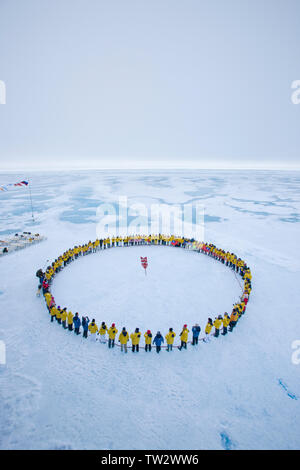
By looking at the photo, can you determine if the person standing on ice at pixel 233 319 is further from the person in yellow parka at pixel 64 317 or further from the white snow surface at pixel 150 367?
the person in yellow parka at pixel 64 317

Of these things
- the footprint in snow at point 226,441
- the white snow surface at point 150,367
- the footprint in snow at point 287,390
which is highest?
the white snow surface at point 150,367

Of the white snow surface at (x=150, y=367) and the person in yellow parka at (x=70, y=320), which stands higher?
Answer: the person in yellow parka at (x=70, y=320)

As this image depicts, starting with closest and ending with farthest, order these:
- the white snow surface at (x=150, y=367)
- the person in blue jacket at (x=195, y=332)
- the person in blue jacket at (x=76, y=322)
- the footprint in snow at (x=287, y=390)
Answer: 1. the white snow surface at (x=150, y=367)
2. the footprint in snow at (x=287, y=390)
3. the person in blue jacket at (x=195, y=332)
4. the person in blue jacket at (x=76, y=322)

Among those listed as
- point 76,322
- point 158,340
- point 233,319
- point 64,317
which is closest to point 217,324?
point 233,319

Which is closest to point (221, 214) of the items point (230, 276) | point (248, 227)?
point (248, 227)

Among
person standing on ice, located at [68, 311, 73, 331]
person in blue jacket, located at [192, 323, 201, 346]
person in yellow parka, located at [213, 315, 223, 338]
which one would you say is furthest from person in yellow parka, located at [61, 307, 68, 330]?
person in yellow parka, located at [213, 315, 223, 338]

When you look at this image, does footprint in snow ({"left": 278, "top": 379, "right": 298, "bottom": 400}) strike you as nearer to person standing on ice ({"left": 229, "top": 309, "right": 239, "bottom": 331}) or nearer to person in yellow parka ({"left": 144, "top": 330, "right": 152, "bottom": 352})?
person standing on ice ({"left": 229, "top": 309, "right": 239, "bottom": 331})

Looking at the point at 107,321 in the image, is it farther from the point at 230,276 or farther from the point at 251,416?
the point at 230,276

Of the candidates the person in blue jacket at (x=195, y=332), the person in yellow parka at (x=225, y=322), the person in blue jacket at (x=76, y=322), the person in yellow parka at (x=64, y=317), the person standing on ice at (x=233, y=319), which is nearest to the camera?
the person in blue jacket at (x=195, y=332)

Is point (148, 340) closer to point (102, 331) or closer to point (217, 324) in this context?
point (102, 331)

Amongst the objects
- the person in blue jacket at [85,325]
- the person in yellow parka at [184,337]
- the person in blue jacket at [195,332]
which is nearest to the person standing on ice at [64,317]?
the person in blue jacket at [85,325]

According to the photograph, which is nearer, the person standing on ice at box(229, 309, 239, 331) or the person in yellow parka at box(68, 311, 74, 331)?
the person in yellow parka at box(68, 311, 74, 331)
